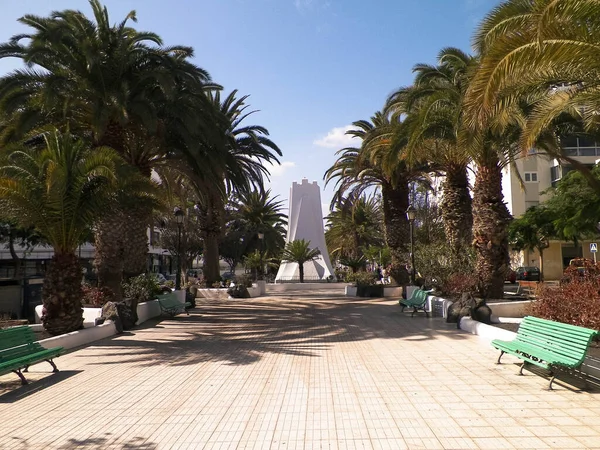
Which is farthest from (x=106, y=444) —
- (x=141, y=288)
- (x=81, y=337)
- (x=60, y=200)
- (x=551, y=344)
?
(x=141, y=288)

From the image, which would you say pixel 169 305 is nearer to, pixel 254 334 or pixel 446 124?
pixel 254 334

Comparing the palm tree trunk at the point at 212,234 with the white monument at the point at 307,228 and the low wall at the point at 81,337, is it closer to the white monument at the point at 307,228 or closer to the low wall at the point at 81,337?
the white monument at the point at 307,228

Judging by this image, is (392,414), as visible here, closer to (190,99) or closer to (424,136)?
(424,136)

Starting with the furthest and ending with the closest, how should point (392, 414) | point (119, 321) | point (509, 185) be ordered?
point (509, 185) < point (119, 321) < point (392, 414)

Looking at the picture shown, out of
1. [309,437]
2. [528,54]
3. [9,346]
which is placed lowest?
[309,437]

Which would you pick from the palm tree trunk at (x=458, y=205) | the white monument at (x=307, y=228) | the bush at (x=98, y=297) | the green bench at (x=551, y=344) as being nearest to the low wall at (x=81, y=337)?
the bush at (x=98, y=297)

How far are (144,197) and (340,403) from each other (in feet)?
33.4

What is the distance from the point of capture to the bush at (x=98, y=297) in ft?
45.7

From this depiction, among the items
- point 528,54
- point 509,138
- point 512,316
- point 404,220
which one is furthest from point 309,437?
point 404,220

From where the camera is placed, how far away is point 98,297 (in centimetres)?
1400

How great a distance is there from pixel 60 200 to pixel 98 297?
15.8ft

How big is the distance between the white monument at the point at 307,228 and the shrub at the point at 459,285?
19.4 m

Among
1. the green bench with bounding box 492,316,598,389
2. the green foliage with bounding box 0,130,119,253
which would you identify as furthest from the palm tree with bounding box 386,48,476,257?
the green foliage with bounding box 0,130,119,253

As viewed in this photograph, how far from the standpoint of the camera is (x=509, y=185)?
1769 inches
